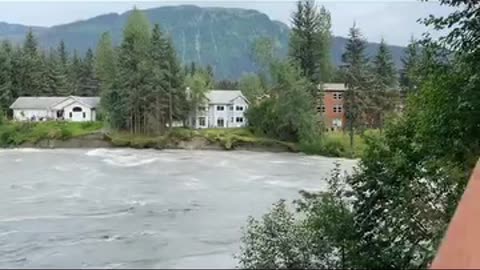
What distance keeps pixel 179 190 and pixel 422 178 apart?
15181mm

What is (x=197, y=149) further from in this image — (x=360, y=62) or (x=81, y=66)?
(x=81, y=66)

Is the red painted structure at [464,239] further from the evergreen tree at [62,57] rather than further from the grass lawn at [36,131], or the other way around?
the evergreen tree at [62,57]

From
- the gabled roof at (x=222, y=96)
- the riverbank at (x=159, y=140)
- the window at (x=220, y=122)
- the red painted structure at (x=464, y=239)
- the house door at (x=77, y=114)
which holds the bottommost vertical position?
the riverbank at (x=159, y=140)

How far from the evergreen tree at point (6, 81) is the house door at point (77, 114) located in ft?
16.7

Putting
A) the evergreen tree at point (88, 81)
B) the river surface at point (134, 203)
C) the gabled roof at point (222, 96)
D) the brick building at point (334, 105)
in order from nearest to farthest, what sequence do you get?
the river surface at point (134, 203), the brick building at point (334, 105), the gabled roof at point (222, 96), the evergreen tree at point (88, 81)

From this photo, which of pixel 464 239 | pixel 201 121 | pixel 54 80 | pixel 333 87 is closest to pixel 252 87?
pixel 201 121

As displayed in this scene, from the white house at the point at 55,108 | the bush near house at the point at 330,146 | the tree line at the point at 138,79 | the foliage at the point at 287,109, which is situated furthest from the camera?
the white house at the point at 55,108

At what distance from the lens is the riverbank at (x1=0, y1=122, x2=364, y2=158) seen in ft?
136

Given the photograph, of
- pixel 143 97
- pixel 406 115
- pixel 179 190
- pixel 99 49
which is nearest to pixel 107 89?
pixel 143 97

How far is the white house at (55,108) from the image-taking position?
53.0 meters

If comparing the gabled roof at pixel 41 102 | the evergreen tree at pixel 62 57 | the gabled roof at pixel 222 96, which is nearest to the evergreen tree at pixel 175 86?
the gabled roof at pixel 222 96

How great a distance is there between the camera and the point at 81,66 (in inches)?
2490

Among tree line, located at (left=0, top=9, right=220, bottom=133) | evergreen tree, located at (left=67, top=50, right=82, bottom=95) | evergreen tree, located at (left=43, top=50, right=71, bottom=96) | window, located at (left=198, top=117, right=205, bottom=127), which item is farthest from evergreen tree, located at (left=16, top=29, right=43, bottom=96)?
window, located at (left=198, top=117, right=205, bottom=127)

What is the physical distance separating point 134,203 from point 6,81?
39548 mm
